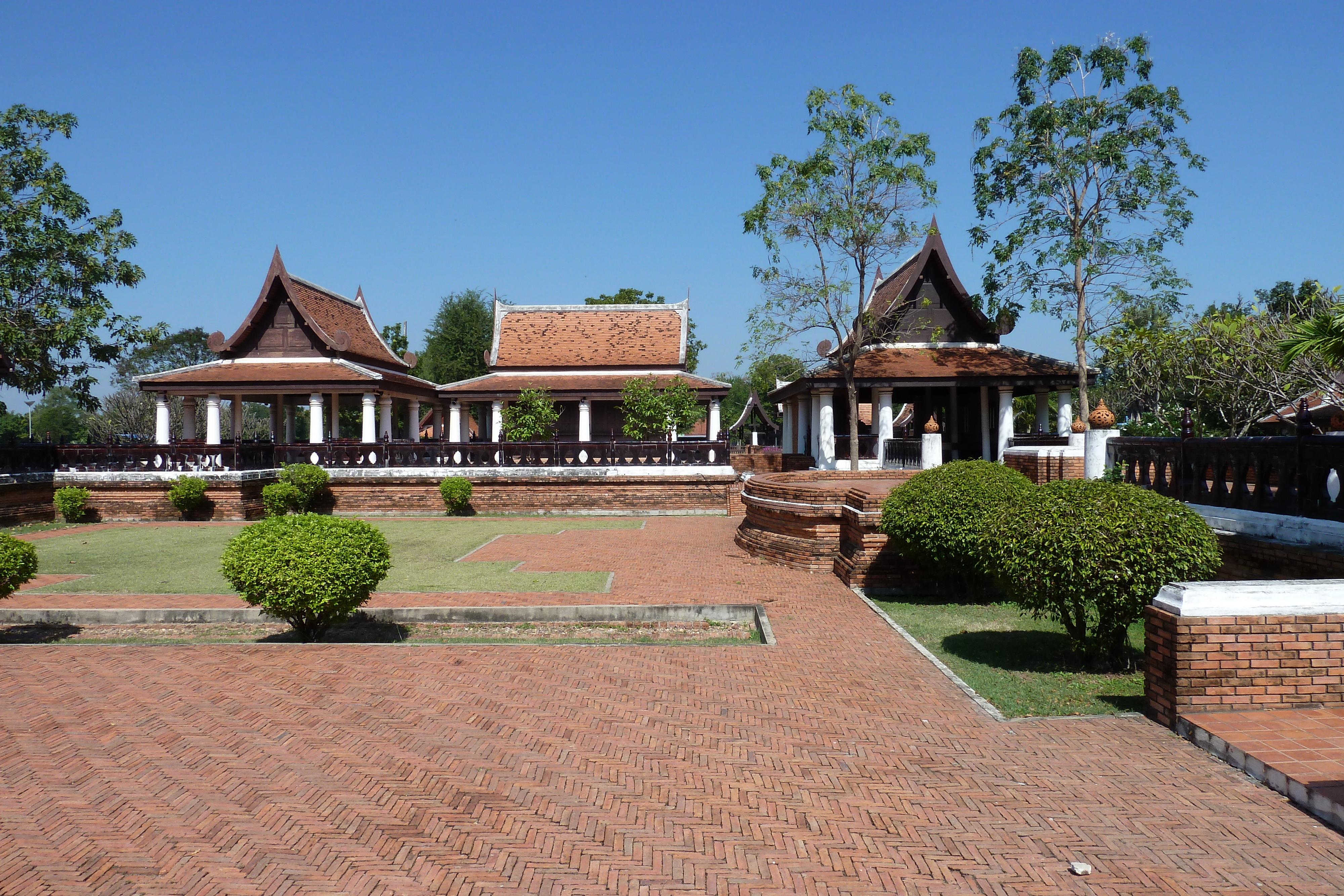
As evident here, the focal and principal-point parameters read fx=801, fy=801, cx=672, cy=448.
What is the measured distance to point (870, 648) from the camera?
825cm

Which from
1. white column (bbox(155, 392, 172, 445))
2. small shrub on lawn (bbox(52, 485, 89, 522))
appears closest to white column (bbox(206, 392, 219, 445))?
white column (bbox(155, 392, 172, 445))

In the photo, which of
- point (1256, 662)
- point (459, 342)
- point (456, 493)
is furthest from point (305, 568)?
point (459, 342)

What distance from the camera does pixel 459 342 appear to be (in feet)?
172

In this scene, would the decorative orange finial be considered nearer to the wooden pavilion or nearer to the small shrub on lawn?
the wooden pavilion

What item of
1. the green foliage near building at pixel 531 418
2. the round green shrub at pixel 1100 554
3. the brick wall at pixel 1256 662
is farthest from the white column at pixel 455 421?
the brick wall at pixel 1256 662

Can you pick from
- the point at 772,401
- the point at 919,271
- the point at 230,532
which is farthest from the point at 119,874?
the point at 772,401

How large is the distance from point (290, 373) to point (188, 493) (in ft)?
21.3

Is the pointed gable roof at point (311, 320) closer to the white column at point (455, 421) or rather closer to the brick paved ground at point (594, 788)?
the white column at point (455, 421)

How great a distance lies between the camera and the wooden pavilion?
2569 cm

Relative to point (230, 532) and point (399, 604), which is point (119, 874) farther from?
point (230, 532)

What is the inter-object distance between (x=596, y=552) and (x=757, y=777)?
10.4m

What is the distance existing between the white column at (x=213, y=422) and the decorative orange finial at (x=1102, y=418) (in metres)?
23.9

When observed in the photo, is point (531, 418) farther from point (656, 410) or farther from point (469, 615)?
point (469, 615)

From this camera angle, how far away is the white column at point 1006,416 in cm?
2373
